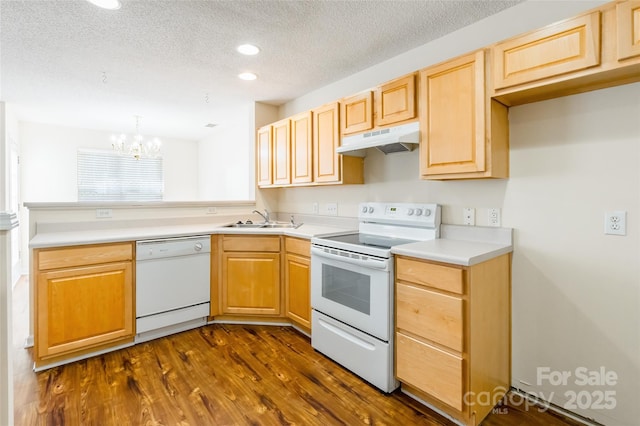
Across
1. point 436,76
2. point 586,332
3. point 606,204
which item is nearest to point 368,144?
point 436,76

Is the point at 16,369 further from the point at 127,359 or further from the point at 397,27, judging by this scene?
the point at 397,27

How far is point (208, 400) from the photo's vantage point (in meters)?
1.93

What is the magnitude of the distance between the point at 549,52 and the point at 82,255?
3.15 metres

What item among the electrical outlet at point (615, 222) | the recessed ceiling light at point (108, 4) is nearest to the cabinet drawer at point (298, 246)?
the electrical outlet at point (615, 222)

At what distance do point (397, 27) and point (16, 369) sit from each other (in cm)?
355

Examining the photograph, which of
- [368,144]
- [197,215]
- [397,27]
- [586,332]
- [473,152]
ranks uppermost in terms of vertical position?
[397,27]

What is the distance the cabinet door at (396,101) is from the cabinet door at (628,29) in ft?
3.39

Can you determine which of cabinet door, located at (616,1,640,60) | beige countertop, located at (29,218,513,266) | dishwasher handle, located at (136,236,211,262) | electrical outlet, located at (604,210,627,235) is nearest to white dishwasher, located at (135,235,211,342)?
dishwasher handle, located at (136,236,211,262)

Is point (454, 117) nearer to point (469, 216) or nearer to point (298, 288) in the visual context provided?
point (469, 216)

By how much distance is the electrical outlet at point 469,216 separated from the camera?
217 centimetres

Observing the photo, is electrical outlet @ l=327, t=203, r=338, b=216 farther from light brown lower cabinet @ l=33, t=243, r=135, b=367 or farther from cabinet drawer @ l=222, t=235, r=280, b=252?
light brown lower cabinet @ l=33, t=243, r=135, b=367

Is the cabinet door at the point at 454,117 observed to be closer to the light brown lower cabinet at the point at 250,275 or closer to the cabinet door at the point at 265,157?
the light brown lower cabinet at the point at 250,275

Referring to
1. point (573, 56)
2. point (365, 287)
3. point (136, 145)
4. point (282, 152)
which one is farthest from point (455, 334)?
point (136, 145)

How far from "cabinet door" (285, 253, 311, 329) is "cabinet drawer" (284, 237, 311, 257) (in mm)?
40
